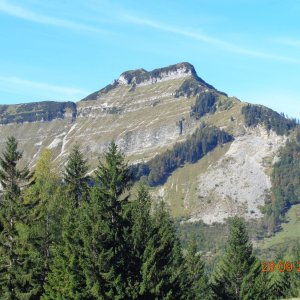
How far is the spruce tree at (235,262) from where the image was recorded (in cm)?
7581

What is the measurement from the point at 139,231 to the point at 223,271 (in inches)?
1128

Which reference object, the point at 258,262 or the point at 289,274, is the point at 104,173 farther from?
the point at 289,274

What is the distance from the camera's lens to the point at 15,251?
183ft

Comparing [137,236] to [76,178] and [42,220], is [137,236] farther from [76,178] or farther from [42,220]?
[76,178]

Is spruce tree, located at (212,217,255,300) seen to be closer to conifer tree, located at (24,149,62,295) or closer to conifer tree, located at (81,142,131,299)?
conifer tree, located at (81,142,131,299)

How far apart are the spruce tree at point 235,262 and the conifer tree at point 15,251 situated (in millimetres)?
30933

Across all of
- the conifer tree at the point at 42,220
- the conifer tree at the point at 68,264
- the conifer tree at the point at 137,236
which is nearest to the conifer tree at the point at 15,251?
the conifer tree at the point at 42,220

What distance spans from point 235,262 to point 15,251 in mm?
33999

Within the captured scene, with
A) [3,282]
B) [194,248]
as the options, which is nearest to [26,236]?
[3,282]

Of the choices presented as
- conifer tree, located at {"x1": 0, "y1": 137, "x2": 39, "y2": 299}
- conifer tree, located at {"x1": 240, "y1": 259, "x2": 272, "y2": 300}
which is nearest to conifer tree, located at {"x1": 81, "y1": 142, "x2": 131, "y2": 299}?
conifer tree, located at {"x1": 0, "y1": 137, "x2": 39, "y2": 299}

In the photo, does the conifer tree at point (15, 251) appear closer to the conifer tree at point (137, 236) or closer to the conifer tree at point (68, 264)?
the conifer tree at point (68, 264)

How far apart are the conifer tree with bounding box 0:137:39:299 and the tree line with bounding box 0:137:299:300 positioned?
101 millimetres

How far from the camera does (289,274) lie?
115438 mm

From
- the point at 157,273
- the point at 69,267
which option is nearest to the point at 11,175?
the point at 69,267
